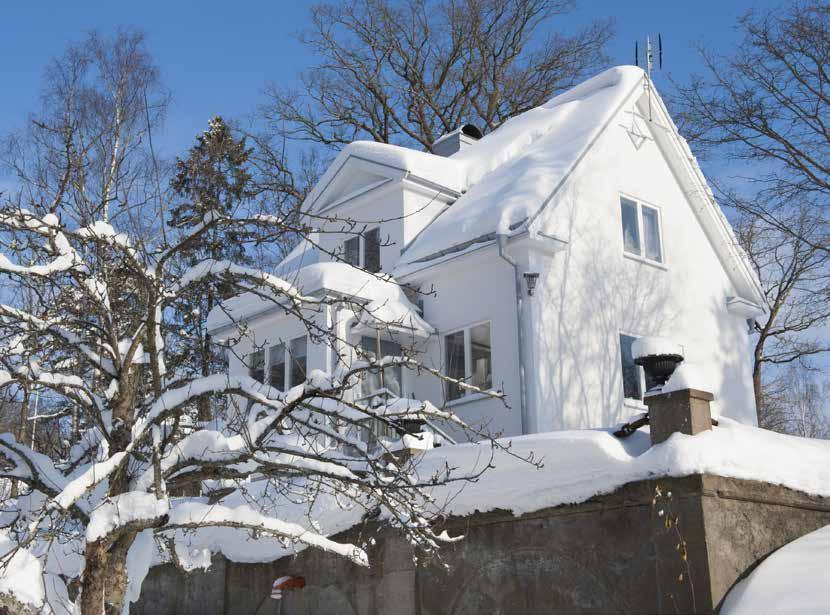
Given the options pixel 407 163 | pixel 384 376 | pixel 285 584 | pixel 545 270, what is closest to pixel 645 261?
pixel 545 270

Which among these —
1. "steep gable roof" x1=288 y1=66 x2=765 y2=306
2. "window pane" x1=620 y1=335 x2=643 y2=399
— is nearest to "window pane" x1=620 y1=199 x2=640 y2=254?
"steep gable roof" x1=288 y1=66 x2=765 y2=306

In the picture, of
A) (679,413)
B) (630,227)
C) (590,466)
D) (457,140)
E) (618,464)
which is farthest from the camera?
(457,140)

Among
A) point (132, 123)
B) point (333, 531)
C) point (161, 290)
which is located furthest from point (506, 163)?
point (161, 290)

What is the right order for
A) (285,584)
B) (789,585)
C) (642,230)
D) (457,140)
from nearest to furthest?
(789,585), (285,584), (642,230), (457,140)

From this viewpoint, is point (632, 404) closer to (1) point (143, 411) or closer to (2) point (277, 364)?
(2) point (277, 364)

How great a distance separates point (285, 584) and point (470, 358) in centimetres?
531

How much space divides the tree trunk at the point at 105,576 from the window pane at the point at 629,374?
33.2ft

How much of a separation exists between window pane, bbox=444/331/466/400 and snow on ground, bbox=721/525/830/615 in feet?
23.6

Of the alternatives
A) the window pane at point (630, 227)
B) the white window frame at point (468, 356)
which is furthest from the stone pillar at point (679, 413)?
the window pane at point (630, 227)

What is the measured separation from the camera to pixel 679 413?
8.09 m

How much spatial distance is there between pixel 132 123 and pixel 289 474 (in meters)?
10.6

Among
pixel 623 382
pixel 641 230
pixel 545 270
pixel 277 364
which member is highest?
pixel 641 230

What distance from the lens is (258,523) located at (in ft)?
22.7

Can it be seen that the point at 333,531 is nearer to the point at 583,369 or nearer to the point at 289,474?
the point at 289,474
